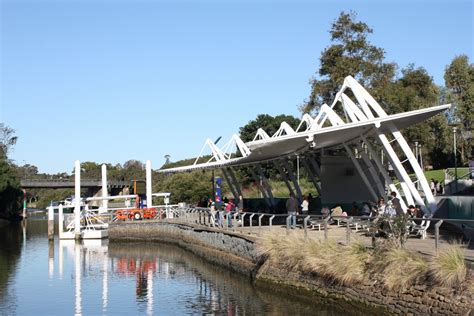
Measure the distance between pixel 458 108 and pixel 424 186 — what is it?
1691 inches

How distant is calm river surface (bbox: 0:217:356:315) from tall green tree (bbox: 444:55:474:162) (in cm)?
3572

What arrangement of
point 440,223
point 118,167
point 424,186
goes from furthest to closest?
point 118,167, point 424,186, point 440,223

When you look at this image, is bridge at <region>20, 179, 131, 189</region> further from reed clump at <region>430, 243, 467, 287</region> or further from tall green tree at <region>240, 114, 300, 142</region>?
reed clump at <region>430, 243, 467, 287</region>

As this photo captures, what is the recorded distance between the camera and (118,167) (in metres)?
164

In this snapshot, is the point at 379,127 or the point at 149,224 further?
the point at 149,224

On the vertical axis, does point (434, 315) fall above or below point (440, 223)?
below

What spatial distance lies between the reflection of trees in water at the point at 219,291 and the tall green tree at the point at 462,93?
36.9 metres

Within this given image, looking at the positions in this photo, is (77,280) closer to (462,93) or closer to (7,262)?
(7,262)

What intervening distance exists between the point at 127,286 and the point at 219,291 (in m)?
4.46

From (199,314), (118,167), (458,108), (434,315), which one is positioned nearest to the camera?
(434,315)

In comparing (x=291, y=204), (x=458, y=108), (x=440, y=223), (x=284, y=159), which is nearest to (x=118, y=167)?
(x=458, y=108)

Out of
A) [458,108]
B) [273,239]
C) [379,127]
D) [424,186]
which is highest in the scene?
[458,108]

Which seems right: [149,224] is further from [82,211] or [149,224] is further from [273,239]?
[273,239]

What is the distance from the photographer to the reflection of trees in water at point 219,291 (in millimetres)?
18750
